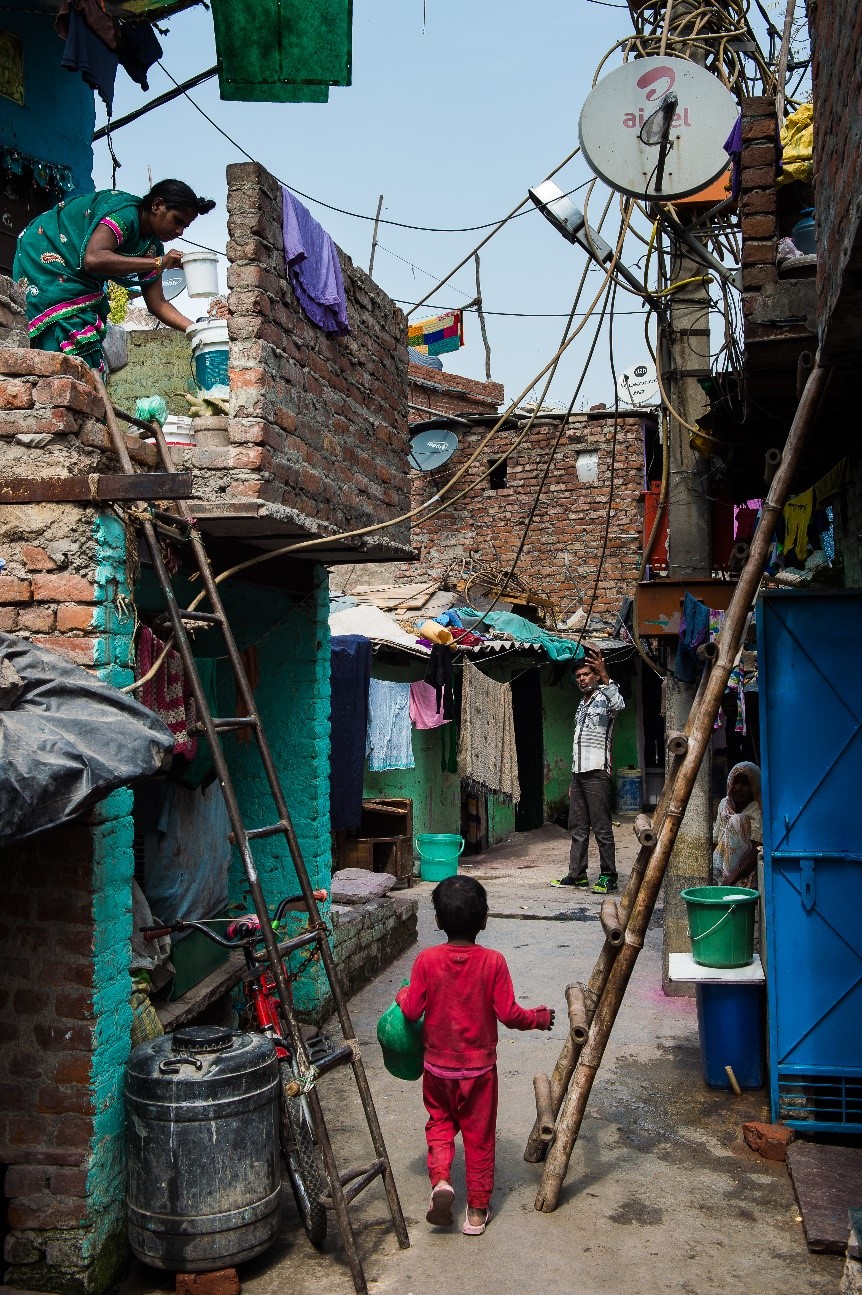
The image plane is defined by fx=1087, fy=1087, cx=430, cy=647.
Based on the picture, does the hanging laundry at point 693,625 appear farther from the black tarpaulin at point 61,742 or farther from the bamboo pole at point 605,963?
the black tarpaulin at point 61,742

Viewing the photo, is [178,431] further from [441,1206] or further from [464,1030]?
[441,1206]

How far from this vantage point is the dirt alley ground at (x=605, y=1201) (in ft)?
13.3

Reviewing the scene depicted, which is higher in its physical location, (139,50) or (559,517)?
(139,50)

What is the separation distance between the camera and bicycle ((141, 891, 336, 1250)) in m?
4.23

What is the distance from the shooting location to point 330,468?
241 inches

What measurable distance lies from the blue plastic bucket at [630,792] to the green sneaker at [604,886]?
6.01 meters

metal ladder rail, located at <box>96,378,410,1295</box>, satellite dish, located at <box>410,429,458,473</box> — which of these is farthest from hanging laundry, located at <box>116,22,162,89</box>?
satellite dish, located at <box>410,429,458,473</box>

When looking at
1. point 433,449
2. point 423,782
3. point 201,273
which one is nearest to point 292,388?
point 201,273

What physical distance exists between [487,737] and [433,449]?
6268 mm

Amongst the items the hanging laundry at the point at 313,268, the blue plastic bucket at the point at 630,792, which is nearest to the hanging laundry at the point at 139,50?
the hanging laundry at the point at 313,268

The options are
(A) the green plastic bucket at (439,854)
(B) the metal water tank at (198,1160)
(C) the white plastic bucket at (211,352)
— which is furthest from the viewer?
(A) the green plastic bucket at (439,854)

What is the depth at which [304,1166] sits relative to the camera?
4383 millimetres

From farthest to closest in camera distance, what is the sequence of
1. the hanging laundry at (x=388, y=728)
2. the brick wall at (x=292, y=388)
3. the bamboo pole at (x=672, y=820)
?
the hanging laundry at (x=388, y=728) < the brick wall at (x=292, y=388) < the bamboo pole at (x=672, y=820)

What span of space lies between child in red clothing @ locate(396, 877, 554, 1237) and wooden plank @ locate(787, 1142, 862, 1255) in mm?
1279
